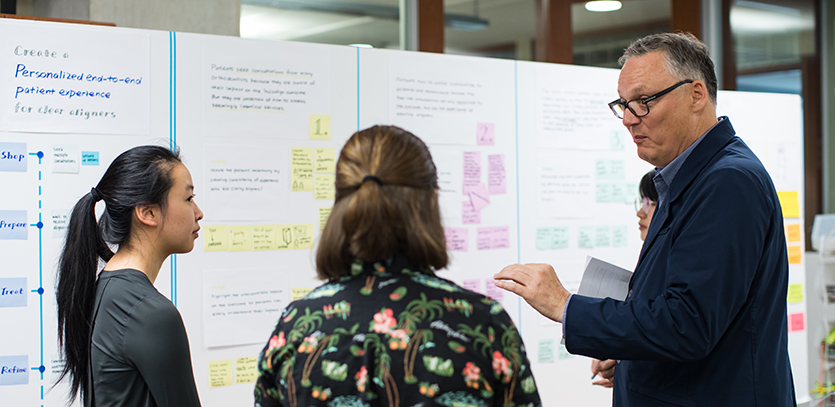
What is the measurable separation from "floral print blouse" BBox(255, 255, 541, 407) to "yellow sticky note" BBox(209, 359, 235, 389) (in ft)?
4.87

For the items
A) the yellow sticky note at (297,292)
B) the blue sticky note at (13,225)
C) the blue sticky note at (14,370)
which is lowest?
the blue sticky note at (14,370)

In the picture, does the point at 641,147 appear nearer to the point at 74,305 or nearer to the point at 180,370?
the point at 180,370

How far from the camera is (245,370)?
8.29 ft

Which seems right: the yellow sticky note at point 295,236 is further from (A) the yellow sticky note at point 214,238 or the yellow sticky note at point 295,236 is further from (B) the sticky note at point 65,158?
(B) the sticky note at point 65,158

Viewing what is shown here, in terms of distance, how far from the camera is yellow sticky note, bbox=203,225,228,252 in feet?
8.09

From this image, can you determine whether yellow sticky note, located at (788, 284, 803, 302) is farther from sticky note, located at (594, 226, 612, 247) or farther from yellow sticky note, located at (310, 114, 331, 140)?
yellow sticky note, located at (310, 114, 331, 140)

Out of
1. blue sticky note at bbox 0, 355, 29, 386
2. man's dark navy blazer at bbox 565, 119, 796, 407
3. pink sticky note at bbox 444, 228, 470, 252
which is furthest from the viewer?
pink sticky note at bbox 444, 228, 470, 252

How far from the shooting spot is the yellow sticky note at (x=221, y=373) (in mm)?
2475

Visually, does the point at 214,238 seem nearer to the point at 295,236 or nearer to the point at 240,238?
the point at 240,238

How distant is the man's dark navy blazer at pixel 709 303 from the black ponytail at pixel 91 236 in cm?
106

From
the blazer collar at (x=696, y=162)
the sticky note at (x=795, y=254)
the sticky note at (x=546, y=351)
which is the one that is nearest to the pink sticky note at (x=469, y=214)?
the sticky note at (x=546, y=351)

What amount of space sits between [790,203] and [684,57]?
2.70 metres

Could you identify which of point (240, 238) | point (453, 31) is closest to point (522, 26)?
point (453, 31)

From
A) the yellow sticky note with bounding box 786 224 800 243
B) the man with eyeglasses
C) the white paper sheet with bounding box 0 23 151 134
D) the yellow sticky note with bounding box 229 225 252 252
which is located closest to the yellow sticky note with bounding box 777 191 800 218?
the yellow sticky note with bounding box 786 224 800 243
